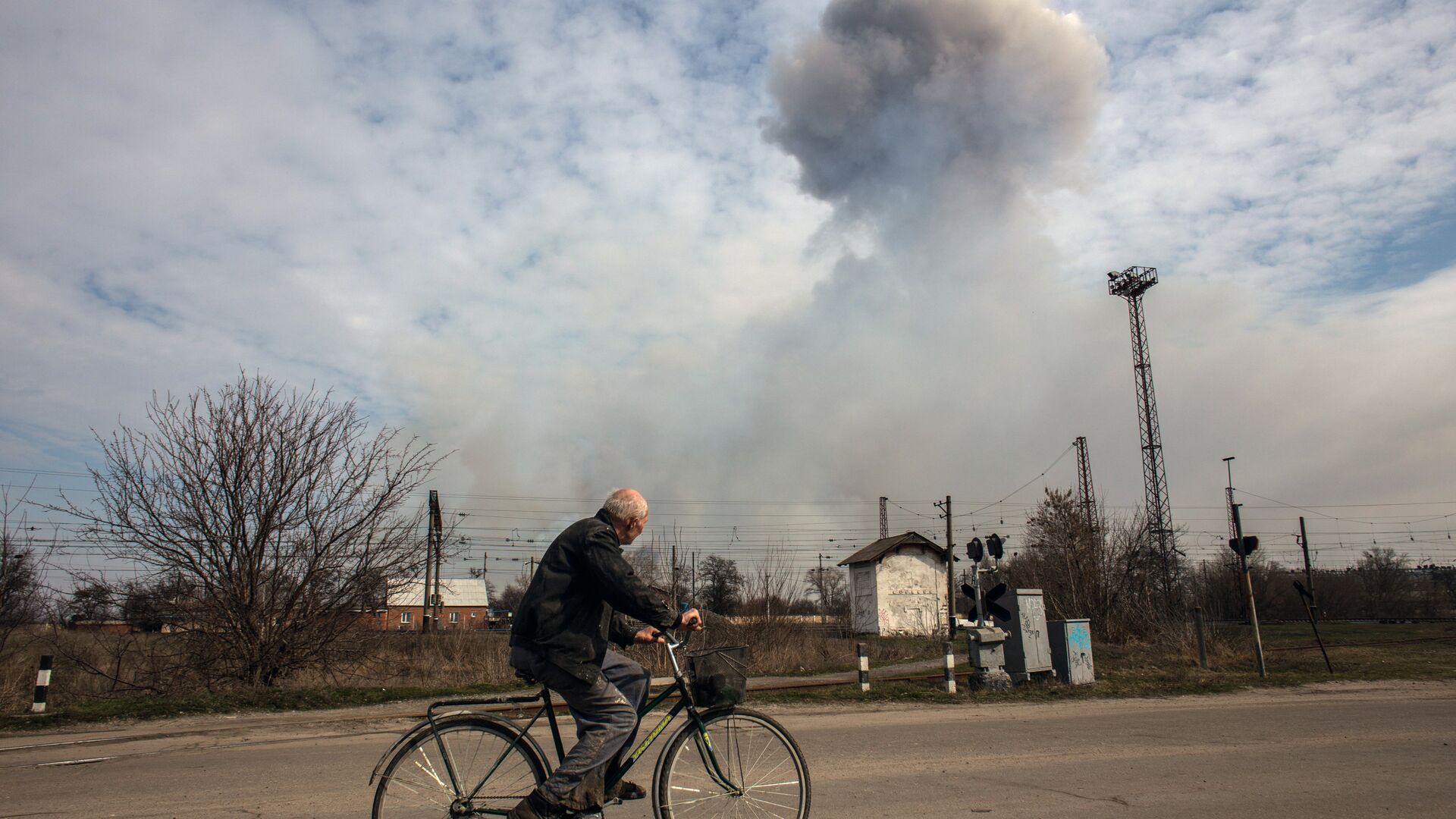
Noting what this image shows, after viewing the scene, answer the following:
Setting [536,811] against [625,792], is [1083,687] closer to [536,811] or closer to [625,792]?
[625,792]

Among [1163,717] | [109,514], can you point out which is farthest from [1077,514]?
[109,514]

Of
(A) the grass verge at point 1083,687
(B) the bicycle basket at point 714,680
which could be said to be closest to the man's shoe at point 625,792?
(B) the bicycle basket at point 714,680

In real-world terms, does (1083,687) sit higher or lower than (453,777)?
lower

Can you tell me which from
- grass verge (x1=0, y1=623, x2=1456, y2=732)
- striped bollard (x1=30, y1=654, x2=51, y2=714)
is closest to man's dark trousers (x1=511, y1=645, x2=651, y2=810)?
grass verge (x1=0, y1=623, x2=1456, y2=732)

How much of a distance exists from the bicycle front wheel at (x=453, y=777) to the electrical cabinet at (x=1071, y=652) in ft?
42.7

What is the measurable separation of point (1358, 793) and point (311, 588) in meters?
15.2

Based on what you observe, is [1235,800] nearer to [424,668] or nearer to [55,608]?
[424,668]

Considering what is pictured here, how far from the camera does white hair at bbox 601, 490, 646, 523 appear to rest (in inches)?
167

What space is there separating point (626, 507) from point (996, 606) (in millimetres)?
12395

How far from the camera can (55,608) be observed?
15.6 meters

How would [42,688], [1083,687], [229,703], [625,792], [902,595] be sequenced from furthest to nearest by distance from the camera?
[902,595] → [1083,687] → [229,703] → [42,688] → [625,792]

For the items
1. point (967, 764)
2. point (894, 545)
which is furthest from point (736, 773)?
point (894, 545)

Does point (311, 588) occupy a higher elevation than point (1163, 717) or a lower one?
higher

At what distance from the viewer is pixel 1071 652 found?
15211 mm
